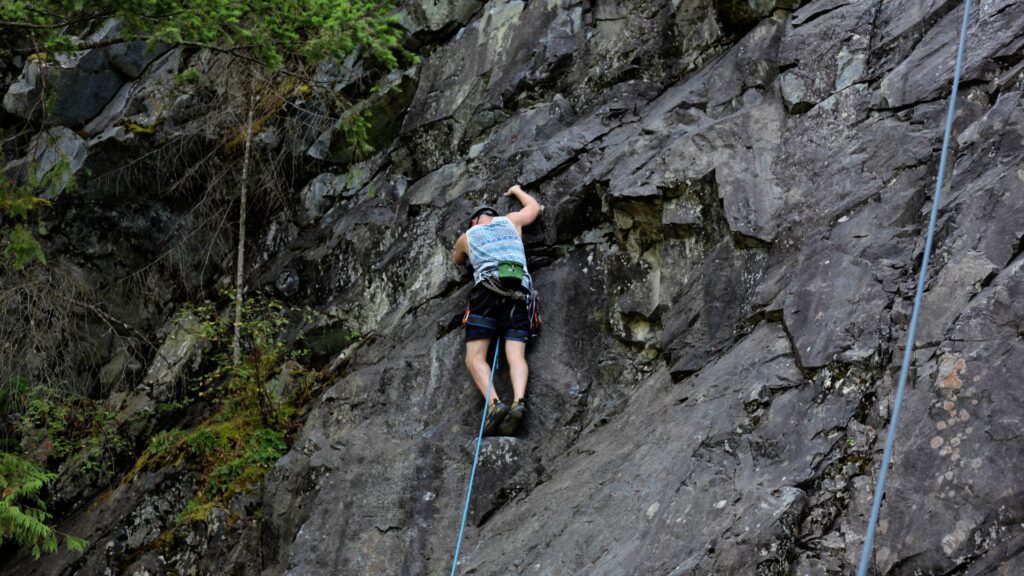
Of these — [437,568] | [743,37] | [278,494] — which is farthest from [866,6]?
[278,494]

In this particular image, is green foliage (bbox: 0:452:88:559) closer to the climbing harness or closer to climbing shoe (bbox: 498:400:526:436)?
climbing shoe (bbox: 498:400:526:436)

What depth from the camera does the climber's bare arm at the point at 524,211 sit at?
7.58 meters

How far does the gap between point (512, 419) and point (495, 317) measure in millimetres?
828

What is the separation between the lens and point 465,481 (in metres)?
6.68

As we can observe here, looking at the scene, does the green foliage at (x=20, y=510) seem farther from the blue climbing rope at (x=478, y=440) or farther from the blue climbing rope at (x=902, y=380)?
the blue climbing rope at (x=902, y=380)

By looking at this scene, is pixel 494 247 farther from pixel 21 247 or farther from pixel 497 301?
pixel 21 247

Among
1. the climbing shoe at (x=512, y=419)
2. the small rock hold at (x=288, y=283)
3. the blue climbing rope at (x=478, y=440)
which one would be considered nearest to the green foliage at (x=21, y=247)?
the small rock hold at (x=288, y=283)

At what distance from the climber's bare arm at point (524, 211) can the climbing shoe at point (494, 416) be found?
4.81 ft

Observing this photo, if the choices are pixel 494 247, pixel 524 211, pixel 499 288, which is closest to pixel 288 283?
pixel 524 211

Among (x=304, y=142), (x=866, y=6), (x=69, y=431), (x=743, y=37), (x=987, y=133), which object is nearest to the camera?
(x=987, y=133)

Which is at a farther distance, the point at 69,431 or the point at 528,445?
the point at 69,431

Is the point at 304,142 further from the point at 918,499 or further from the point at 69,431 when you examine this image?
the point at 918,499

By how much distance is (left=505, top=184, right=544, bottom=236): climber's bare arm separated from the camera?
758 cm

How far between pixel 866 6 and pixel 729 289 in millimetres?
2467
